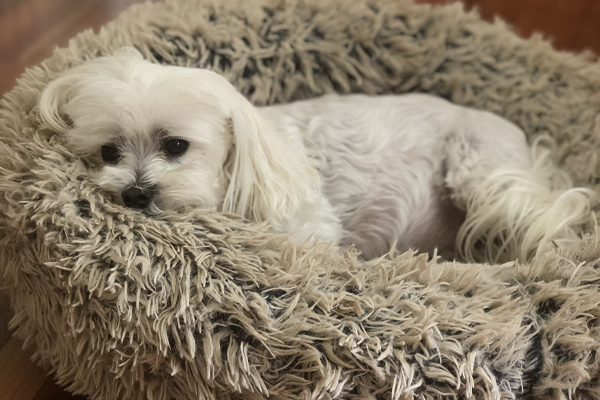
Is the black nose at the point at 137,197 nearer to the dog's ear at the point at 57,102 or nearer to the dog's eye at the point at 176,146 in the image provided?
the dog's eye at the point at 176,146

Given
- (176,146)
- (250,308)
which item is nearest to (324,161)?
(176,146)

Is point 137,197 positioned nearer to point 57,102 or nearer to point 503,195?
point 57,102

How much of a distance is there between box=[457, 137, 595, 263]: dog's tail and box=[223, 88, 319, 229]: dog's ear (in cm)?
45

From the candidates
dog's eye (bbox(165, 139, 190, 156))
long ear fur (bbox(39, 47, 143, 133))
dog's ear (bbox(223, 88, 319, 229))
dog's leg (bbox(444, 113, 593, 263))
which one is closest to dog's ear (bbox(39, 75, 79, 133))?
long ear fur (bbox(39, 47, 143, 133))

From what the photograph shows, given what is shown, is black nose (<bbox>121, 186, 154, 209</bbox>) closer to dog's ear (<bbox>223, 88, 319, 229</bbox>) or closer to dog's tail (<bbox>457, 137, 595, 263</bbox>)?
dog's ear (<bbox>223, 88, 319, 229</bbox>)

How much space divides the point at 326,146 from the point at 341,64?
38cm

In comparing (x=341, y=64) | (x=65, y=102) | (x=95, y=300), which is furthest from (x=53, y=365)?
(x=341, y=64)

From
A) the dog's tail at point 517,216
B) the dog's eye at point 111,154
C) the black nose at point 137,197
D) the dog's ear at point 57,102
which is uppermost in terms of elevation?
the dog's ear at point 57,102

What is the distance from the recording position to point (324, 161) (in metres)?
1.40

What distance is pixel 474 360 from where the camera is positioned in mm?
843

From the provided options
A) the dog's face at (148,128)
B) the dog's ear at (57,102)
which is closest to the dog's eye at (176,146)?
the dog's face at (148,128)

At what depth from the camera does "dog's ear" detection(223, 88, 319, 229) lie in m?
1.12

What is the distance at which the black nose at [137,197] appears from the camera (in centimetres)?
103

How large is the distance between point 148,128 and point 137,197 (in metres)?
0.14
